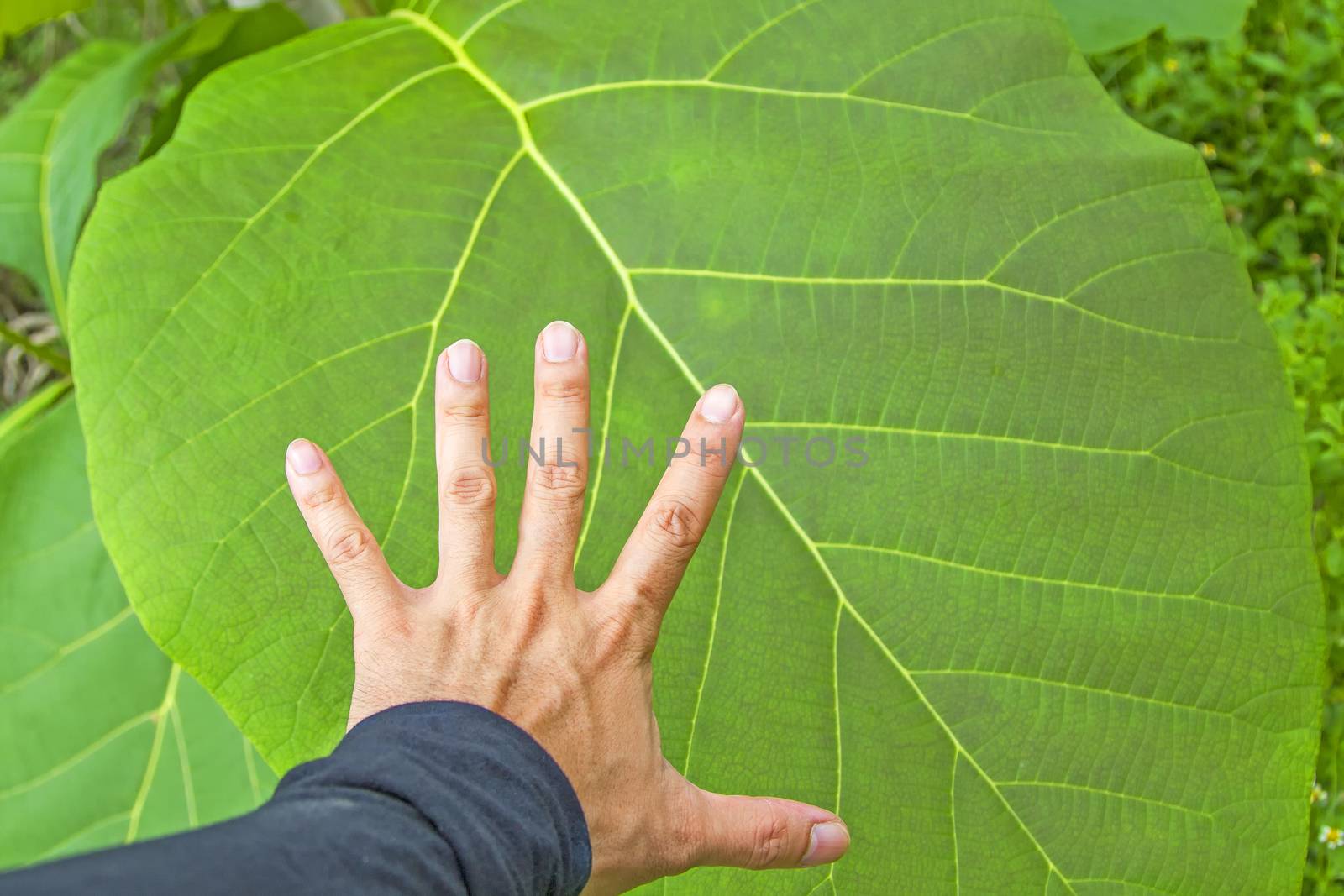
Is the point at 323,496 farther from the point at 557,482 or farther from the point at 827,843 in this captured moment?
the point at 827,843

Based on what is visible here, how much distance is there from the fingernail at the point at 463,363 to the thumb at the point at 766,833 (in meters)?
0.31

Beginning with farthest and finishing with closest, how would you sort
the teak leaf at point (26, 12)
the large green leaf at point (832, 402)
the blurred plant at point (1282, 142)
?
the blurred plant at point (1282, 142) < the teak leaf at point (26, 12) < the large green leaf at point (832, 402)

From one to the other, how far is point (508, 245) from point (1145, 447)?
1.67ft

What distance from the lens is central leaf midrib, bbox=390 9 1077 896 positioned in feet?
2.50

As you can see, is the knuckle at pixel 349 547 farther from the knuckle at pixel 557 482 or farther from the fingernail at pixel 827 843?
the fingernail at pixel 827 843

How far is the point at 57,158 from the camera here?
1336mm

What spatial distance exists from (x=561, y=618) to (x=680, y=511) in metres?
0.10

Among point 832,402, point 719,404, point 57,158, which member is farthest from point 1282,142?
point 57,158

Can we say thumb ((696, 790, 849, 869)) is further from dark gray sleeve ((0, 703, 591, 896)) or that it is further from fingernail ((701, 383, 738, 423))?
fingernail ((701, 383, 738, 423))

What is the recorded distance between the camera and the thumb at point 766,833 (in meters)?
0.67

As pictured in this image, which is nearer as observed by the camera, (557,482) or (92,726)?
(557,482)

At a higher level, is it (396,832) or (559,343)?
(559,343)

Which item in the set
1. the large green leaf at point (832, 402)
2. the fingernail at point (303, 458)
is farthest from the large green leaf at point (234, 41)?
the fingernail at point (303, 458)

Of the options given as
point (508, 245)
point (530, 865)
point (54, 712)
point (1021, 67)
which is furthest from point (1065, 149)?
point (54, 712)
